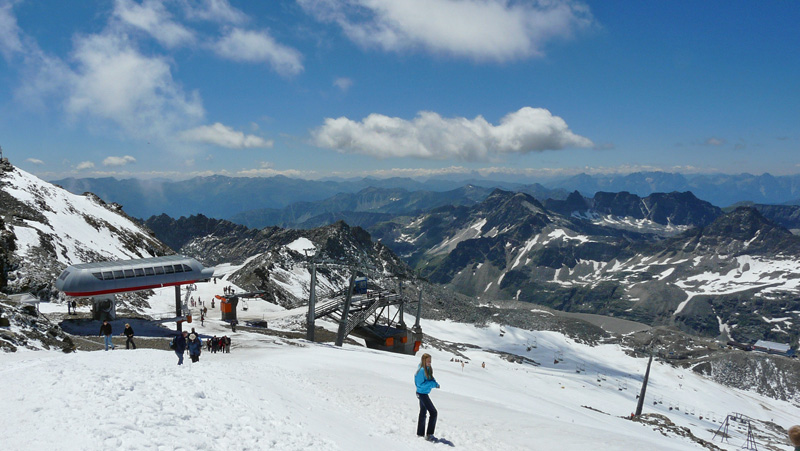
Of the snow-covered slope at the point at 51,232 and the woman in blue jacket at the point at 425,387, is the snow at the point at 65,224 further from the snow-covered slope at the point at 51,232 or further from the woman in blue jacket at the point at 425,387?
the woman in blue jacket at the point at 425,387

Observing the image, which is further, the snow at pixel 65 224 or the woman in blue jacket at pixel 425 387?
the snow at pixel 65 224

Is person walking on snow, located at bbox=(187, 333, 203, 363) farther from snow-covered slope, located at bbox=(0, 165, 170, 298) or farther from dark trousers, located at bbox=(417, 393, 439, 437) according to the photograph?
snow-covered slope, located at bbox=(0, 165, 170, 298)

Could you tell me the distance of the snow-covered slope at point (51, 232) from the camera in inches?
1929

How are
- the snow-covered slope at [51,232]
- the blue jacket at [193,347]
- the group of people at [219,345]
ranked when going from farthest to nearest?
the snow-covered slope at [51,232] < the group of people at [219,345] < the blue jacket at [193,347]

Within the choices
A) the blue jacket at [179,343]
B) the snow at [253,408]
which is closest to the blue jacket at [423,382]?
the snow at [253,408]

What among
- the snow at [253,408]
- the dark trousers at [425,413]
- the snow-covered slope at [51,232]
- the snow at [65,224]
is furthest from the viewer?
the snow at [65,224]

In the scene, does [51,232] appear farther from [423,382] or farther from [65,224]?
[423,382]

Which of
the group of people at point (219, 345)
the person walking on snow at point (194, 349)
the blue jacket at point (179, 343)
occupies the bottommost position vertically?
the group of people at point (219, 345)

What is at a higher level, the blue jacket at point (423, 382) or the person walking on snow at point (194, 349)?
the blue jacket at point (423, 382)

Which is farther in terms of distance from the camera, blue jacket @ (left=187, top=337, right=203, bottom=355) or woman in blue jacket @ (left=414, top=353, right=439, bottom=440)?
blue jacket @ (left=187, top=337, right=203, bottom=355)

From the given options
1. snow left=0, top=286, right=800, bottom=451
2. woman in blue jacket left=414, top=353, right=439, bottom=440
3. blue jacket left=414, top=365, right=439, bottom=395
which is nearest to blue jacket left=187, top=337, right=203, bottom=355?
snow left=0, top=286, right=800, bottom=451

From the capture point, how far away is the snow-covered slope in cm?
4900

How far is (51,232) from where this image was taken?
64.5 metres

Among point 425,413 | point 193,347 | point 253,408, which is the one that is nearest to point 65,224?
point 193,347
